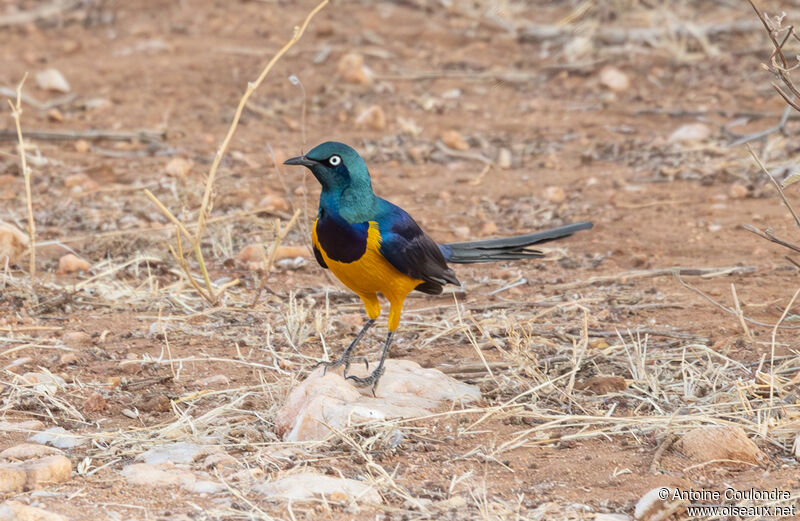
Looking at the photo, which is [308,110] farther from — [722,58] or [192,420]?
[192,420]

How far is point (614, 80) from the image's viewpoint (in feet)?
30.5

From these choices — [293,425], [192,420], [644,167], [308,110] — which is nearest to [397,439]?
[293,425]

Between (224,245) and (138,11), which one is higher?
(138,11)

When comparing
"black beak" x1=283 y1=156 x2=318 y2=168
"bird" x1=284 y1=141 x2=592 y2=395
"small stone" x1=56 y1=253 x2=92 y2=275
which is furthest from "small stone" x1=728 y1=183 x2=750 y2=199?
"small stone" x1=56 y1=253 x2=92 y2=275

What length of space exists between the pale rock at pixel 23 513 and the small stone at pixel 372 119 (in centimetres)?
603

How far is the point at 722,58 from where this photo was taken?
Result: 31.3 feet

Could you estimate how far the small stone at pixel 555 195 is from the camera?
23.2ft

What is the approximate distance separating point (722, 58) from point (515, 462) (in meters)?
7.17

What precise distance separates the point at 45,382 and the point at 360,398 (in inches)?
52.2

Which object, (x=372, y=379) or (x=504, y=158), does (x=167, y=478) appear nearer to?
(x=372, y=379)

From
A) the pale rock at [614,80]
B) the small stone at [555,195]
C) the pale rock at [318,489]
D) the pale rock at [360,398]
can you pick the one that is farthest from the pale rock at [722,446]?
the pale rock at [614,80]

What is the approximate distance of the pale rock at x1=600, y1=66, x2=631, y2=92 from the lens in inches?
364

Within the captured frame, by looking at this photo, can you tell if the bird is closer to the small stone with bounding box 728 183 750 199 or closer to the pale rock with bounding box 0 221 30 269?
the pale rock with bounding box 0 221 30 269

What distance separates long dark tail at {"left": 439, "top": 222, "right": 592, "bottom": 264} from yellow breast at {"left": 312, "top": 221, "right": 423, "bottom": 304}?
1.89ft
